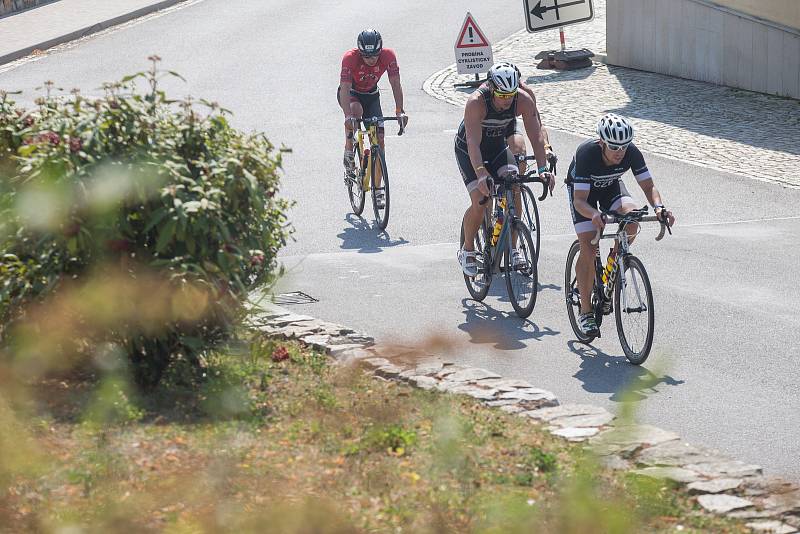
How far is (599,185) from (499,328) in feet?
5.05

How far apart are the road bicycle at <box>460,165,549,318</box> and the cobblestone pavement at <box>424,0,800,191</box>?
259 inches

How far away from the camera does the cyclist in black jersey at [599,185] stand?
861 cm

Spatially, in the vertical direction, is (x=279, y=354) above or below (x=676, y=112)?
above

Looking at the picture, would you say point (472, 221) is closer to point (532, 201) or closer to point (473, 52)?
point (532, 201)

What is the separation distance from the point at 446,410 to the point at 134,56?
20268mm

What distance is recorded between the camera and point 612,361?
352 inches

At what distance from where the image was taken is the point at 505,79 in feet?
32.3

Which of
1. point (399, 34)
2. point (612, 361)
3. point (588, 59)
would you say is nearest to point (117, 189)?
point (612, 361)

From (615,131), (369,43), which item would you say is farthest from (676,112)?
(615,131)

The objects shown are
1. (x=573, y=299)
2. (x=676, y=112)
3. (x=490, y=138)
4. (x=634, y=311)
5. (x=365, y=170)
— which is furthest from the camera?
(x=676, y=112)

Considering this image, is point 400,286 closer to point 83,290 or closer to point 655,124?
point 83,290

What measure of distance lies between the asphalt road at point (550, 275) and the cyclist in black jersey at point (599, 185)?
2.07 ft

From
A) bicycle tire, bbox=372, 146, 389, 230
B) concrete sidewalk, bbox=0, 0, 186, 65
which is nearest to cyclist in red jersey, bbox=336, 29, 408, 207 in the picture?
bicycle tire, bbox=372, 146, 389, 230

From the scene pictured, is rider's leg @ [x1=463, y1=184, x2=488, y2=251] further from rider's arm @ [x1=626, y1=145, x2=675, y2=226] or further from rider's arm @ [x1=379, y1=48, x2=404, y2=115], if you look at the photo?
rider's arm @ [x1=379, y1=48, x2=404, y2=115]
